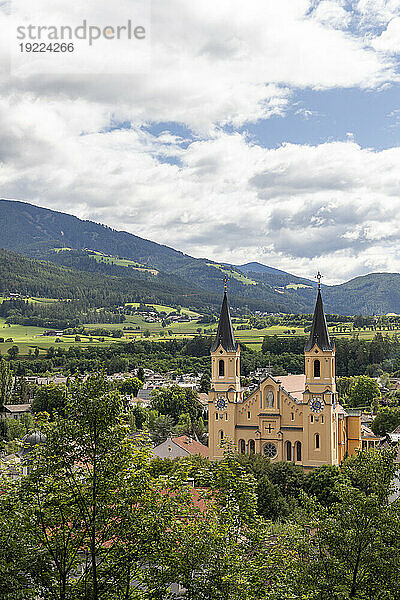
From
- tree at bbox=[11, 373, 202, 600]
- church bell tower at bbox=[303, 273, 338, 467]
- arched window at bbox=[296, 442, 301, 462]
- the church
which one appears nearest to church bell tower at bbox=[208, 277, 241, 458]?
the church

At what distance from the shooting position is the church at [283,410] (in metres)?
62.1

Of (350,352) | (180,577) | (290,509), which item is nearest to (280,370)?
(350,352)

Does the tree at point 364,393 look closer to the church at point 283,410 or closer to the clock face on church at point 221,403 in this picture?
the church at point 283,410

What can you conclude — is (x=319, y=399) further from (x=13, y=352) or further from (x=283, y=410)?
(x=13, y=352)

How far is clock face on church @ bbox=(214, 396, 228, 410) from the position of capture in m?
65.6

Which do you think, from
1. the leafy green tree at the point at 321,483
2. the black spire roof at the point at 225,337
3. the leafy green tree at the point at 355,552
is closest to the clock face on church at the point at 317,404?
the leafy green tree at the point at 321,483

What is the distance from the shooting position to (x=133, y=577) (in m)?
18.9

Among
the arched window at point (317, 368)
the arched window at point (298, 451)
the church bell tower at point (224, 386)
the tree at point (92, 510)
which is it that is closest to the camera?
the tree at point (92, 510)

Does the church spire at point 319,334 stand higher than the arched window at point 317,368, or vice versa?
the church spire at point 319,334

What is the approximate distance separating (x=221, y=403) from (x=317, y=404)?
963cm

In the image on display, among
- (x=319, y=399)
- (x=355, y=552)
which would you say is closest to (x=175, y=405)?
(x=319, y=399)

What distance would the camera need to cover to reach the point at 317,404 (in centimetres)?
6225

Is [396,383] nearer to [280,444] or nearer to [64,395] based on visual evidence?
[280,444]

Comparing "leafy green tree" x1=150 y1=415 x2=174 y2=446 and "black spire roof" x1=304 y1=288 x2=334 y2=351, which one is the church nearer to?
"black spire roof" x1=304 y1=288 x2=334 y2=351
